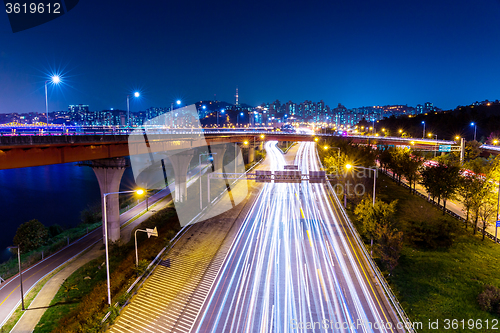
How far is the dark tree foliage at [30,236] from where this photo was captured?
28672 millimetres

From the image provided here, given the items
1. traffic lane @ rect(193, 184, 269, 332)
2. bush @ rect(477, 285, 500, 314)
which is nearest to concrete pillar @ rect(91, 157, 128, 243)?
traffic lane @ rect(193, 184, 269, 332)

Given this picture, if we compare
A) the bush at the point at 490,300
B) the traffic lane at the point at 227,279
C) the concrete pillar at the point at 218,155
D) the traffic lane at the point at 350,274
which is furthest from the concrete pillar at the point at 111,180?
the concrete pillar at the point at 218,155

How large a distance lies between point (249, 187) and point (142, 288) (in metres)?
28.5

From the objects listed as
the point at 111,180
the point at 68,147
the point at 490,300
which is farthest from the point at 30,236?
the point at 490,300

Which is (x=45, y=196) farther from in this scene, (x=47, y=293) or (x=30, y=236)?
(x=47, y=293)

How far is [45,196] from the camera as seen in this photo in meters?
63.7

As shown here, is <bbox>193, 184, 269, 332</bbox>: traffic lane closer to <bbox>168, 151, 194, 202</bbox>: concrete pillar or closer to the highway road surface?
the highway road surface

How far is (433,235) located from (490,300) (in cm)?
810

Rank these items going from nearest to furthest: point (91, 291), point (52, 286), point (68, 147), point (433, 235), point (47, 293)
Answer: point (91, 291) < point (47, 293) < point (52, 286) < point (68, 147) < point (433, 235)

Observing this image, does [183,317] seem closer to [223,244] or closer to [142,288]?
[142,288]

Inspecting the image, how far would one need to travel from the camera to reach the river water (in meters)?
48.9

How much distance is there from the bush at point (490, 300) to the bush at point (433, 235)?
7.10m

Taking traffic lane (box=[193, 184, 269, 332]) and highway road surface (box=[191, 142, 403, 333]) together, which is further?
traffic lane (box=[193, 184, 269, 332])

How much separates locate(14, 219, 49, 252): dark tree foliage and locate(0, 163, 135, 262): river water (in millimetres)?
7196
